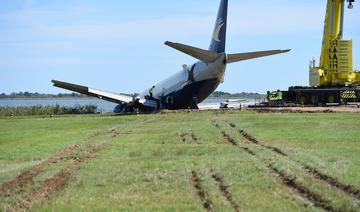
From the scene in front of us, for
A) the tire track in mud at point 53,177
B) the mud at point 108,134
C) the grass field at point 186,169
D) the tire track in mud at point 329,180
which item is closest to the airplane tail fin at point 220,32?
the grass field at point 186,169

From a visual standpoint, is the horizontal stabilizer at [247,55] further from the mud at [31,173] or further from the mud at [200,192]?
the mud at [200,192]

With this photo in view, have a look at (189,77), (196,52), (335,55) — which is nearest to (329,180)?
(196,52)

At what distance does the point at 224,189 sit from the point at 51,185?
11.8 ft

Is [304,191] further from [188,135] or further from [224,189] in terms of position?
[188,135]

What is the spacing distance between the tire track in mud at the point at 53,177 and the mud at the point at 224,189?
125 inches

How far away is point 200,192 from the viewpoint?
1208 cm

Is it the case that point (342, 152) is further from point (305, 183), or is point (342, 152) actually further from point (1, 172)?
point (1, 172)

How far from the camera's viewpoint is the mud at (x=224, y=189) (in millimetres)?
10836

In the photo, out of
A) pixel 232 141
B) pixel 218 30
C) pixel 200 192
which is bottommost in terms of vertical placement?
pixel 200 192

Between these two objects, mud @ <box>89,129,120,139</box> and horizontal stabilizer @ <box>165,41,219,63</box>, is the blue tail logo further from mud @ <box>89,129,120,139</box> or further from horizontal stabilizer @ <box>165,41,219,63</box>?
mud @ <box>89,129,120,139</box>

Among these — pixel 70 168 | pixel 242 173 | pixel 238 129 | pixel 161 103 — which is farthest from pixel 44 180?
pixel 161 103

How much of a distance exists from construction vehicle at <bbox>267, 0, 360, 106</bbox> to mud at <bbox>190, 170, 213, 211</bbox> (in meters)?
35.8

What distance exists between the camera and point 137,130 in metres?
27.2

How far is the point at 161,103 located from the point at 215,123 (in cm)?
2146
